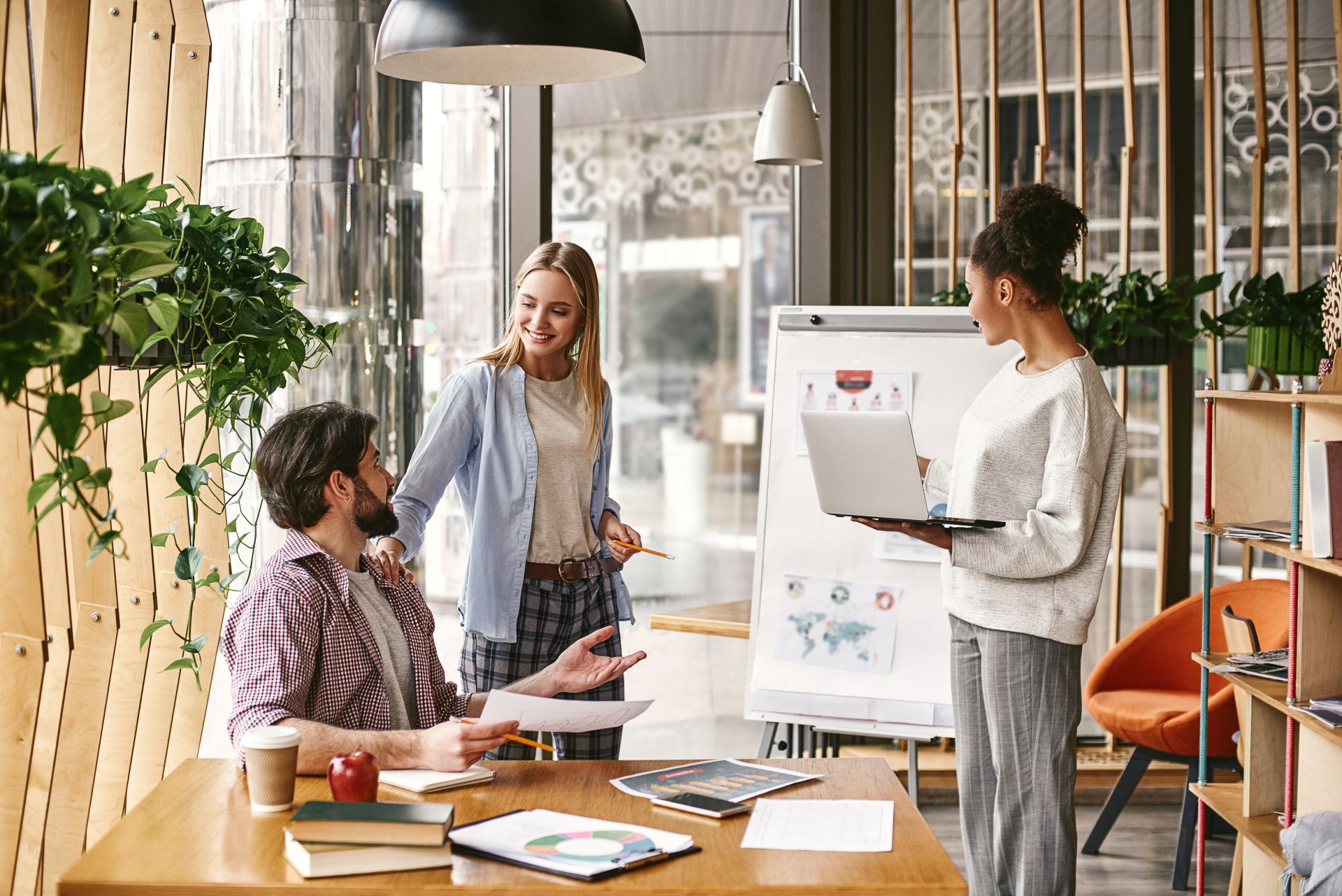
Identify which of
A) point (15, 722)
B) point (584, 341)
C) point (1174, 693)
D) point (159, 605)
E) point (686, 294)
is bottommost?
point (1174, 693)

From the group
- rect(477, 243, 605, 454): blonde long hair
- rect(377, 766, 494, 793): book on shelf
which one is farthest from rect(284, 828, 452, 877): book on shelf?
rect(477, 243, 605, 454): blonde long hair

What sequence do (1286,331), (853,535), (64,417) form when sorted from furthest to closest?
(853,535) → (1286,331) → (64,417)

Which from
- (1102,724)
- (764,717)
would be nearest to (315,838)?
(764,717)

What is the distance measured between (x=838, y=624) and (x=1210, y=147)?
2179 mm

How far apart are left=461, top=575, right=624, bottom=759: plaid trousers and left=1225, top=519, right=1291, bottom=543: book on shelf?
57.3 inches

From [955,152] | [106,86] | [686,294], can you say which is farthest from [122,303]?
[686,294]

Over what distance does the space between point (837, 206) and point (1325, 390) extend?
2.03m

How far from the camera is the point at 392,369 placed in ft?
13.0

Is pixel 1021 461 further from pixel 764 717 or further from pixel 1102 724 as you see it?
pixel 1102 724

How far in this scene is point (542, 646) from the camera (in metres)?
2.86

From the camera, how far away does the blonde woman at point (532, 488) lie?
9.35 ft

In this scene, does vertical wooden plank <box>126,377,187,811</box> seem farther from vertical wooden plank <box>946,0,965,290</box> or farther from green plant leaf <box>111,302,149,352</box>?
vertical wooden plank <box>946,0,965,290</box>

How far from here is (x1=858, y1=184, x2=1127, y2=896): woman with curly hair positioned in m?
2.59

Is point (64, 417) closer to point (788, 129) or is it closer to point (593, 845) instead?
point (593, 845)
